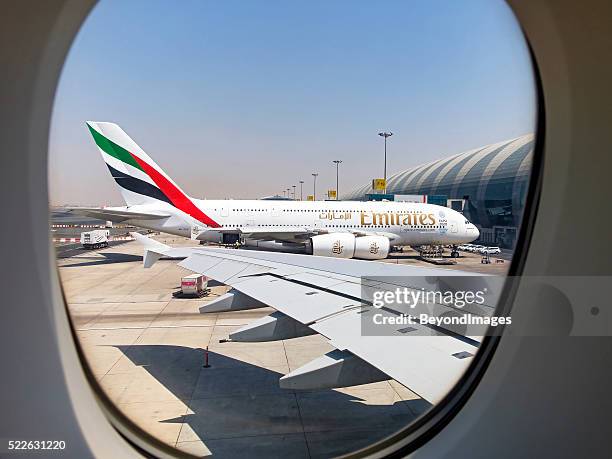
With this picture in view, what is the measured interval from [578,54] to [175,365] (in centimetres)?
691

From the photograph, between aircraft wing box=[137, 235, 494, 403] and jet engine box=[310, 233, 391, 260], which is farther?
jet engine box=[310, 233, 391, 260]

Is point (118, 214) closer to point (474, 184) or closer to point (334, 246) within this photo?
point (334, 246)

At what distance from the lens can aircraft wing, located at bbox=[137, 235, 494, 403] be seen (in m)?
2.54

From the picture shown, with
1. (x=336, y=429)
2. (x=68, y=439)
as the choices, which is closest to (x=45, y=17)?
(x=68, y=439)

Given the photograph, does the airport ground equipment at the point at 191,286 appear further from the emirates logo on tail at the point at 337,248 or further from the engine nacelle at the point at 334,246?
the emirates logo on tail at the point at 337,248

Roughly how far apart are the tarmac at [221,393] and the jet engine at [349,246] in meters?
7.79

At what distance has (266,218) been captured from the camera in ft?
66.9

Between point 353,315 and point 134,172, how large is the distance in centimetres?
1807

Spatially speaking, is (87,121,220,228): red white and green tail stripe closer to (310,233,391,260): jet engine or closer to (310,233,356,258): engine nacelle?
(310,233,356,258): engine nacelle

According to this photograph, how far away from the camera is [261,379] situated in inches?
A: 243

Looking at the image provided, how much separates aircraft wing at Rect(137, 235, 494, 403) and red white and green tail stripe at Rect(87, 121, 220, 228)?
14.0 meters
